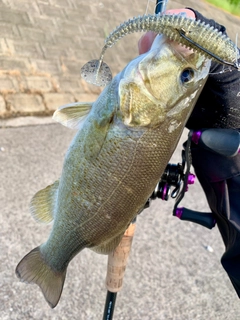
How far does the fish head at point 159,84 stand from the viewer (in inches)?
48.4

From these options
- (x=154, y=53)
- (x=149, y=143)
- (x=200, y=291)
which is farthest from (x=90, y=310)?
(x=154, y=53)

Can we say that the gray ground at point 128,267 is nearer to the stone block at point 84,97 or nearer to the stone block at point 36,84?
the stone block at point 36,84

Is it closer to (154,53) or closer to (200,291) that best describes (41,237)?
(200,291)

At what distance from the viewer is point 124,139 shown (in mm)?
1282

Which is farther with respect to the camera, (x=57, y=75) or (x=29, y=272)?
(x=57, y=75)

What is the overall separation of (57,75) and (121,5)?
2.53 meters

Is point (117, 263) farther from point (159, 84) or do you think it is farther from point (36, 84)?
point (36, 84)

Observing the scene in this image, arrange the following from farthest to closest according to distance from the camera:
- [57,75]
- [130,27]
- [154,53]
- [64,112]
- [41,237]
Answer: [57,75] < [41,237] < [64,112] < [154,53] < [130,27]

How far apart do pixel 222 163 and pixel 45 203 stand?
0.87m

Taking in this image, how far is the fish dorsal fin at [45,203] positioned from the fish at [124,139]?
0.30 ft

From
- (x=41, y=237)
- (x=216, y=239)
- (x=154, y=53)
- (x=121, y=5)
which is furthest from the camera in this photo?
(x=121, y=5)

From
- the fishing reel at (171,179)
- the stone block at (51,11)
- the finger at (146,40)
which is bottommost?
the stone block at (51,11)

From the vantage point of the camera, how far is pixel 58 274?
1.65m

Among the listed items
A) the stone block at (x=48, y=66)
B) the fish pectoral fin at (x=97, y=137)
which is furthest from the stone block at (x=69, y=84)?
the fish pectoral fin at (x=97, y=137)
